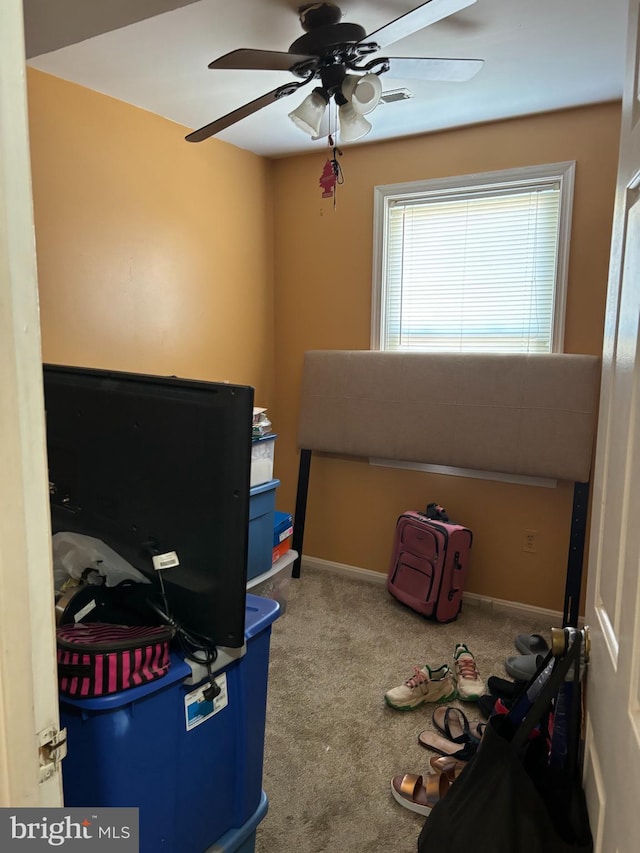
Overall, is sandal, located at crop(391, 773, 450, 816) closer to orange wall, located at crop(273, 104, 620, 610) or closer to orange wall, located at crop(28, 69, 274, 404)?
orange wall, located at crop(273, 104, 620, 610)

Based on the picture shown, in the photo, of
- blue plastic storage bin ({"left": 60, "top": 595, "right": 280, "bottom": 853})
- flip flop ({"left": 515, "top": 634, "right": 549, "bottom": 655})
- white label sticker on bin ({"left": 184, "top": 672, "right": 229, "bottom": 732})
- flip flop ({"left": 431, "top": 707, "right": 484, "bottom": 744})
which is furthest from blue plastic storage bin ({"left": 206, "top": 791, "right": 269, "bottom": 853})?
flip flop ({"left": 515, "top": 634, "right": 549, "bottom": 655})

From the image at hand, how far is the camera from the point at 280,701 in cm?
235

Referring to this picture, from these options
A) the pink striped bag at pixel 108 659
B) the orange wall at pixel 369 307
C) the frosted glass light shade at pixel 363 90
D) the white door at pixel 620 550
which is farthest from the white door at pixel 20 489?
the orange wall at pixel 369 307

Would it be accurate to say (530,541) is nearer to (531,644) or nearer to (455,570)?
(455,570)

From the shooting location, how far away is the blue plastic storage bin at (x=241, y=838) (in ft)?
4.09

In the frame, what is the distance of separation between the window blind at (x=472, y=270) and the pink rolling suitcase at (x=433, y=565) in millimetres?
1035

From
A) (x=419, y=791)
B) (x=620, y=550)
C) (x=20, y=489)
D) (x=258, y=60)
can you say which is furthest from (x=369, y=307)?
(x=20, y=489)

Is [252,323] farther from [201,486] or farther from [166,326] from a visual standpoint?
[201,486]

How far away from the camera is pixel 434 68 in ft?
6.37

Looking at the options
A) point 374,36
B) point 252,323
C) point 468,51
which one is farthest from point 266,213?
point 374,36

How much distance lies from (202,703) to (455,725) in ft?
4.71

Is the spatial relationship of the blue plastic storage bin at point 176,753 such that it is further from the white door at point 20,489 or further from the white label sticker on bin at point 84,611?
the white door at point 20,489

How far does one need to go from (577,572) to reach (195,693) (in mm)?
2306

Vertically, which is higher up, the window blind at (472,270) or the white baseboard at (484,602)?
the window blind at (472,270)
